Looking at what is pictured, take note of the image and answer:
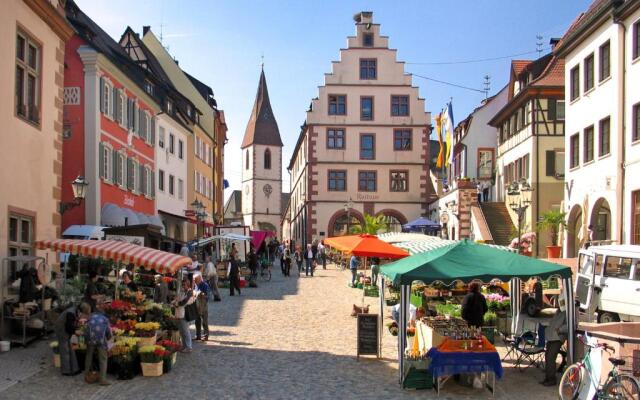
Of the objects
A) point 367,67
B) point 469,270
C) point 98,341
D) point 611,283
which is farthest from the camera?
point 367,67

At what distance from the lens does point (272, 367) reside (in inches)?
507

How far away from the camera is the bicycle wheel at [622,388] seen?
8922 millimetres

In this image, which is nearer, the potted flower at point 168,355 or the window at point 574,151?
the potted flower at point 168,355

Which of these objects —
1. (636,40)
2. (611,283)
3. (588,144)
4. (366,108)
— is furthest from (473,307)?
(366,108)

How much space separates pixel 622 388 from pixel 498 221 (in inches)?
1337

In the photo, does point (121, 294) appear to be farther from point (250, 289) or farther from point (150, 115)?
point (150, 115)

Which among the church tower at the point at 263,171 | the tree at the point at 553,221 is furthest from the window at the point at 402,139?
the church tower at the point at 263,171

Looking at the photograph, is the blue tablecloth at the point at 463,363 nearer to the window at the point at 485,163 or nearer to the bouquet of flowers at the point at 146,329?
the bouquet of flowers at the point at 146,329

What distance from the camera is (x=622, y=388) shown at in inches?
354

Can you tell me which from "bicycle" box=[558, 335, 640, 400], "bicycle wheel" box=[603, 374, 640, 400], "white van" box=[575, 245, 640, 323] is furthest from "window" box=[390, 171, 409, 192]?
"bicycle wheel" box=[603, 374, 640, 400]

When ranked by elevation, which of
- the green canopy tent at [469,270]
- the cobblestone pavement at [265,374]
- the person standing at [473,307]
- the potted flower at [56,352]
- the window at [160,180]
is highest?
the window at [160,180]

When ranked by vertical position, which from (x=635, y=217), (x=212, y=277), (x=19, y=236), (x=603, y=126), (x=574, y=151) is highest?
(x=603, y=126)

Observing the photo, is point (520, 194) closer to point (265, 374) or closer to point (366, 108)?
point (366, 108)

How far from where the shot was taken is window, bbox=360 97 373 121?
57.0 metres
